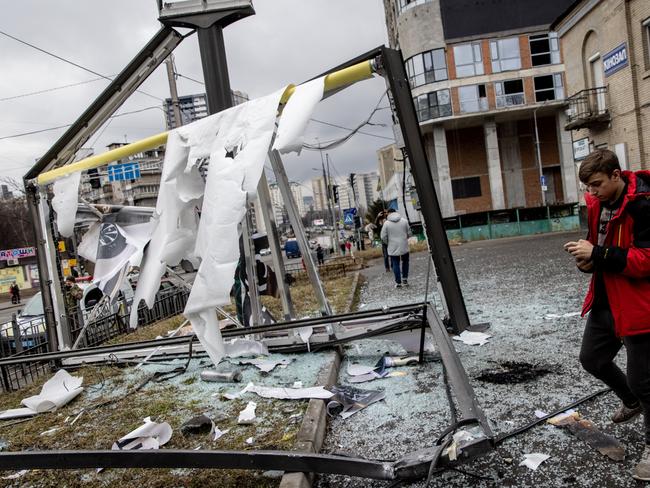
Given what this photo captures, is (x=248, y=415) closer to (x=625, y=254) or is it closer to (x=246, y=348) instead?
(x=246, y=348)

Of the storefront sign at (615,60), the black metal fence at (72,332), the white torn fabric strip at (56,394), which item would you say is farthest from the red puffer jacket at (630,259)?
the storefront sign at (615,60)

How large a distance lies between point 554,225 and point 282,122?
27039 mm

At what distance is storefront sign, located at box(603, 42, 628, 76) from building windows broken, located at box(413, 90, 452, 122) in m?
17.6

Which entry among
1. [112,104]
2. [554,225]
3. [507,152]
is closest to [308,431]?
[112,104]

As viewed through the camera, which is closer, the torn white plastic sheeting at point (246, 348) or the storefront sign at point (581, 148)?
the torn white plastic sheeting at point (246, 348)

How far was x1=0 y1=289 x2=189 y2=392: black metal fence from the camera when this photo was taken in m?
7.10

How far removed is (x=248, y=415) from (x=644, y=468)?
2816 mm

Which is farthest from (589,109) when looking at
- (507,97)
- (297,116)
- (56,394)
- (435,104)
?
(56,394)

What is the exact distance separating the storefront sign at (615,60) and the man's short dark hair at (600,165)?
66.4 ft

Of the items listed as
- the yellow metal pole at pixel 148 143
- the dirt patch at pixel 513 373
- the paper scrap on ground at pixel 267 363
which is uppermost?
the yellow metal pole at pixel 148 143

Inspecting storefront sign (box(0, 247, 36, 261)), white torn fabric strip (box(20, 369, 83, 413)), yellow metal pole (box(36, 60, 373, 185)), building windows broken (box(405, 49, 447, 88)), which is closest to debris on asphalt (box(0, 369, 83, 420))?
white torn fabric strip (box(20, 369, 83, 413))

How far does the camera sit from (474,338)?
5750 mm

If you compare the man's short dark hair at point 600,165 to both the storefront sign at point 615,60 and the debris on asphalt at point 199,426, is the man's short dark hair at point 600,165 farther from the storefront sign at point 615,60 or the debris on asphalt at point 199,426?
the storefront sign at point 615,60

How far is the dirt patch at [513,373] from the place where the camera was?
4297 mm
